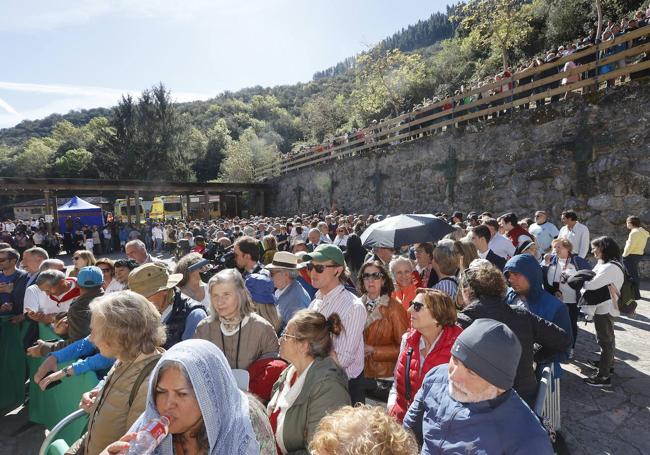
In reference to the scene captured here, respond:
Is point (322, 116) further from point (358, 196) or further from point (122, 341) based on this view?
point (122, 341)

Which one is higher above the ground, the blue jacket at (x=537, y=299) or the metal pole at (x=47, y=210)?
the metal pole at (x=47, y=210)

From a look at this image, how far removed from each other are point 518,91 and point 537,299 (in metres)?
9.92

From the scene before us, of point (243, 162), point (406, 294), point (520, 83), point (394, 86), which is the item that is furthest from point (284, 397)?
point (243, 162)

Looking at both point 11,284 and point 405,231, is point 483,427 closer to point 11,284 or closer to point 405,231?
point 405,231

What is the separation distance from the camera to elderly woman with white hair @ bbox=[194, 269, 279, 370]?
8.98 ft

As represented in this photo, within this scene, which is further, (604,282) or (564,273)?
(564,273)

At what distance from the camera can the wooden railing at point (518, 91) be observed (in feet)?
28.6

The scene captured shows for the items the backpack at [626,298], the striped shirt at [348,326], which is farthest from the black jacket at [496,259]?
the striped shirt at [348,326]

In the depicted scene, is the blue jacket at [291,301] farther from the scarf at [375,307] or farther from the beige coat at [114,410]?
the beige coat at [114,410]

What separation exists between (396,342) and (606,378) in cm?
280

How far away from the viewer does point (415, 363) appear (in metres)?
2.44

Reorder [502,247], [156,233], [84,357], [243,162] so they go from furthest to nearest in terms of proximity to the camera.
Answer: [243,162], [156,233], [502,247], [84,357]

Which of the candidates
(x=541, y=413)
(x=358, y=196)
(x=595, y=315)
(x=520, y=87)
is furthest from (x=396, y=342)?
(x=358, y=196)

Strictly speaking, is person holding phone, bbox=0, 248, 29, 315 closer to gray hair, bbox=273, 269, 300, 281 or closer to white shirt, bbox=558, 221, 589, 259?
gray hair, bbox=273, 269, 300, 281
